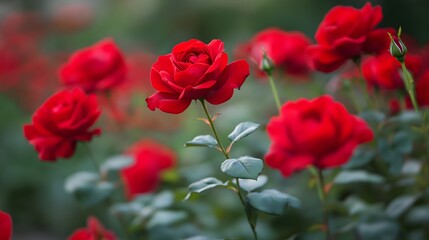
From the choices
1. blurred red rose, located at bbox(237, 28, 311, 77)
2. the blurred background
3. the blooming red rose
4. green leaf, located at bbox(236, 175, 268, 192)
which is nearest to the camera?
green leaf, located at bbox(236, 175, 268, 192)

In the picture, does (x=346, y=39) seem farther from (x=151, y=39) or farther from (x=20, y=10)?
(x=20, y=10)

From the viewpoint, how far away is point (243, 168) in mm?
663

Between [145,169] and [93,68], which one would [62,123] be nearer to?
[93,68]

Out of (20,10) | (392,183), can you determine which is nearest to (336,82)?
(392,183)

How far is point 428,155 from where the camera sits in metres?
0.99

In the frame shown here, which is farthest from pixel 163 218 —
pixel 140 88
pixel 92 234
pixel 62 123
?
pixel 140 88

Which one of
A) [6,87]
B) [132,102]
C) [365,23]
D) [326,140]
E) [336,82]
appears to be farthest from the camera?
[6,87]

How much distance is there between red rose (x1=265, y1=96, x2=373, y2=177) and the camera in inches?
27.8

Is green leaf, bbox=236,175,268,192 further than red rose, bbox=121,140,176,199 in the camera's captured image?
No

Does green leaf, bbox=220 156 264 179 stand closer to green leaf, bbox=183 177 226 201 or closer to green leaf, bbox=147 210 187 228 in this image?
green leaf, bbox=183 177 226 201

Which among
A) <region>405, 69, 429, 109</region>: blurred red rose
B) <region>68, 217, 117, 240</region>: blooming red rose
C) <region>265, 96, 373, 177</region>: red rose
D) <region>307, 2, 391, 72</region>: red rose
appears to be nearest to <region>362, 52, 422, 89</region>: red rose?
<region>405, 69, 429, 109</region>: blurred red rose

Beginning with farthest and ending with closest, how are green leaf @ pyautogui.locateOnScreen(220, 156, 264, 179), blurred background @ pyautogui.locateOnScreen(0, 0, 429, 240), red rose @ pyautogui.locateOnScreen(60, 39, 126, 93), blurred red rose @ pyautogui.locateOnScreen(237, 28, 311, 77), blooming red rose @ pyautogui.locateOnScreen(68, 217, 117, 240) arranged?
blurred background @ pyautogui.locateOnScreen(0, 0, 429, 240)
blurred red rose @ pyautogui.locateOnScreen(237, 28, 311, 77)
red rose @ pyautogui.locateOnScreen(60, 39, 126, 93)
blooming red rose @ pyautogui.locateOnScreen(68, 217, 117, 240)
green leaf @ pyautogui.locateOnScreen(220, 156, 264, 179)

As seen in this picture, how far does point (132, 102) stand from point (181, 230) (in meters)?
0.70

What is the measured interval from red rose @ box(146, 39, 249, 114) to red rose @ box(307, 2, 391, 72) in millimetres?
187
